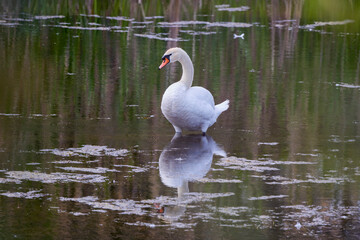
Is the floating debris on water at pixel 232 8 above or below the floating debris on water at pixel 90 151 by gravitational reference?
above

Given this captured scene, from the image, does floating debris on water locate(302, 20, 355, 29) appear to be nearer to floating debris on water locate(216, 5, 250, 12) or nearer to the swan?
floating debris on water locate(216, 5, 250, 12)

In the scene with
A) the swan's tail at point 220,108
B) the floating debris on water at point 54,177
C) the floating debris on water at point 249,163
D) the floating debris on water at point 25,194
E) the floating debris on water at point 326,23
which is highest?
the floating debris on water at point 326,23

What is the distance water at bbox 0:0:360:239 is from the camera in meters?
6.59

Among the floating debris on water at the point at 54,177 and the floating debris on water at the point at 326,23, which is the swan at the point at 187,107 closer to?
the floating debris on water at the point at 54,177

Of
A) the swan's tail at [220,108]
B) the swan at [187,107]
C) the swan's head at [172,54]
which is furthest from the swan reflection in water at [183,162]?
the swan's head at [172,54]

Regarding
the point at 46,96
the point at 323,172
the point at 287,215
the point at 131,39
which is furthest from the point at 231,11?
the point at 287,215

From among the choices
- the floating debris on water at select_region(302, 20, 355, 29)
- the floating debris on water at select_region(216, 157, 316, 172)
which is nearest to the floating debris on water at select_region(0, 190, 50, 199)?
the floating debris on water at select_region(216, 157, 316, 172)

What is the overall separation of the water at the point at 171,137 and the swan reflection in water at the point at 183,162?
22 millimetres

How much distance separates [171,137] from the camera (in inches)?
393

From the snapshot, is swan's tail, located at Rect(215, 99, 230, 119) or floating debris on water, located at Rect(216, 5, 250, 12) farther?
floating debris on water, located at Rect(216, 5, 250, 12)

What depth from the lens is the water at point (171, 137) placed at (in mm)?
6586

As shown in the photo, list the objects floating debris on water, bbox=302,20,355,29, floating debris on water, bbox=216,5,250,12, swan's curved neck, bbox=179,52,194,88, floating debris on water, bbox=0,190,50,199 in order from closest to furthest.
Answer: floating debris on water, bbox=0,190,50,199 → swan's curved neck, bbox=179,52,194,88 → floating debris on water, bbox=302,20,355,29 → floating debris on water, bbox=216,5,250,12

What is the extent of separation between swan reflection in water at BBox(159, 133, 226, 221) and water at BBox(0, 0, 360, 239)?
2 centimetres

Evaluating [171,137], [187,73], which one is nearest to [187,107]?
[171,137]
